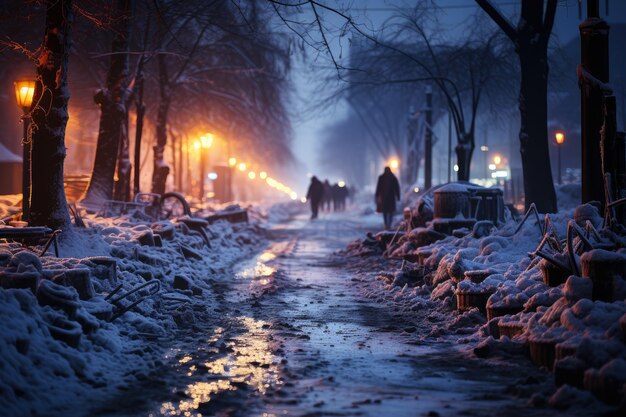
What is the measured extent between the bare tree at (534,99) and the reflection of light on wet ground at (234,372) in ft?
35.8

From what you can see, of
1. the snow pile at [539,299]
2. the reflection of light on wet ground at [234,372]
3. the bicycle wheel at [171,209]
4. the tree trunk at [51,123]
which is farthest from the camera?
the bicycle wheel at [171,209]

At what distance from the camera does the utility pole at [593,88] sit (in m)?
9.98

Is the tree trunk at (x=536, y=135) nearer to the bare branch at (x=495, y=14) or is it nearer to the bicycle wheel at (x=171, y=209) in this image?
the bare branch at (x=495, y=14)

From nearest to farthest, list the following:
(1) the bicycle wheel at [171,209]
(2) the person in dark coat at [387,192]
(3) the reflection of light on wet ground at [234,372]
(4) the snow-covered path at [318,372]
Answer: (4) the snow-covered path at [318,372], (3) the reflection of light on wet ground at [234,372], (1) the bicycle wheel at [171,209], (2) the person in dark coat at [387,192]

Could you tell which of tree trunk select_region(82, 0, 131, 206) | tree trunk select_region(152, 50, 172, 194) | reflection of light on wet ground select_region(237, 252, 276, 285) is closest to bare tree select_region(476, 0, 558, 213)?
reflection of light on wet ground select_region(237, 252, 276, 285)

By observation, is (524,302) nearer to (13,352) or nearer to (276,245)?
(13,352)

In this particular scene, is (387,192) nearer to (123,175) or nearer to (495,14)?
(123,175)

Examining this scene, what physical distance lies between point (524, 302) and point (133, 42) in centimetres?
1933

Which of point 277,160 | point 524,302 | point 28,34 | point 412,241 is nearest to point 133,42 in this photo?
point 28,34

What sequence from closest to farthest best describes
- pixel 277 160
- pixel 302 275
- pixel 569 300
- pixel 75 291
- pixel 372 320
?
pixel 569 300 → pixel 75 291 → pixel 372 320 → pixel 302 275 → pixel 277 160

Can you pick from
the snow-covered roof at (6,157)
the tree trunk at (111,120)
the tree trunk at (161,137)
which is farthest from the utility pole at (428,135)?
the snow-covered roof at (6,157)

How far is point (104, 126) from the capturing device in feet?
61.4

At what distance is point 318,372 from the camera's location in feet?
21.8

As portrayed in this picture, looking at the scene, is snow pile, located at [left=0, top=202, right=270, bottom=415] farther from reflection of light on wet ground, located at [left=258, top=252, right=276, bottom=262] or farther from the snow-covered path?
reflection of light on wet ground, located at [left=258, top=252, right=276, bottom=262]
